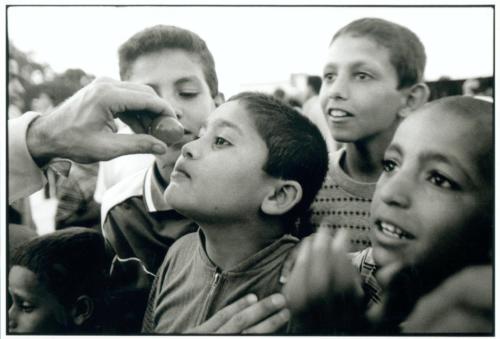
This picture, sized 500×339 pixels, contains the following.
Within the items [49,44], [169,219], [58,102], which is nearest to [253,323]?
[169,219]

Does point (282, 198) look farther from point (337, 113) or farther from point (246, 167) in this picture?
point (337, 113)

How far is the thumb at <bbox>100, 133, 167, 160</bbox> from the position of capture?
185 cm

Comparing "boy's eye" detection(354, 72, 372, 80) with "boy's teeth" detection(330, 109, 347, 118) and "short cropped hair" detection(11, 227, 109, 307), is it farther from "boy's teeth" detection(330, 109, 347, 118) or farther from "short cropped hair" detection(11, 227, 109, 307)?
"short cropped hair" detection(11, 227, 109, 307)

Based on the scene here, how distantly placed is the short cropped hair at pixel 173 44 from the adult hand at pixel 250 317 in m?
0.69

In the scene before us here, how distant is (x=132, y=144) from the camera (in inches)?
72.8

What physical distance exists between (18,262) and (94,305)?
30 centimetres

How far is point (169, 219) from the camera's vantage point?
1.92m

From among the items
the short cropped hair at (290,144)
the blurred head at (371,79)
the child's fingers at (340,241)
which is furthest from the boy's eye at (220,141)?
the child's fingers at (340,241)

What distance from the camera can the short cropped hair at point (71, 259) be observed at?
195cm

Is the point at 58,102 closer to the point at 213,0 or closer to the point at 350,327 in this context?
the point at 213,0

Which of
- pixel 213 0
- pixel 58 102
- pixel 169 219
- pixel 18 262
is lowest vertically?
pixel 18 262

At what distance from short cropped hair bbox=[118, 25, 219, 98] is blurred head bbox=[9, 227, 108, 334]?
0.60 m

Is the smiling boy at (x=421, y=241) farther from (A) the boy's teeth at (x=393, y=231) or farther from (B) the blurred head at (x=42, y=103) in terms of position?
(B) the blurred head at (x=42, y=103)

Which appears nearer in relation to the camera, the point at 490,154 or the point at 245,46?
the point at 490,154
